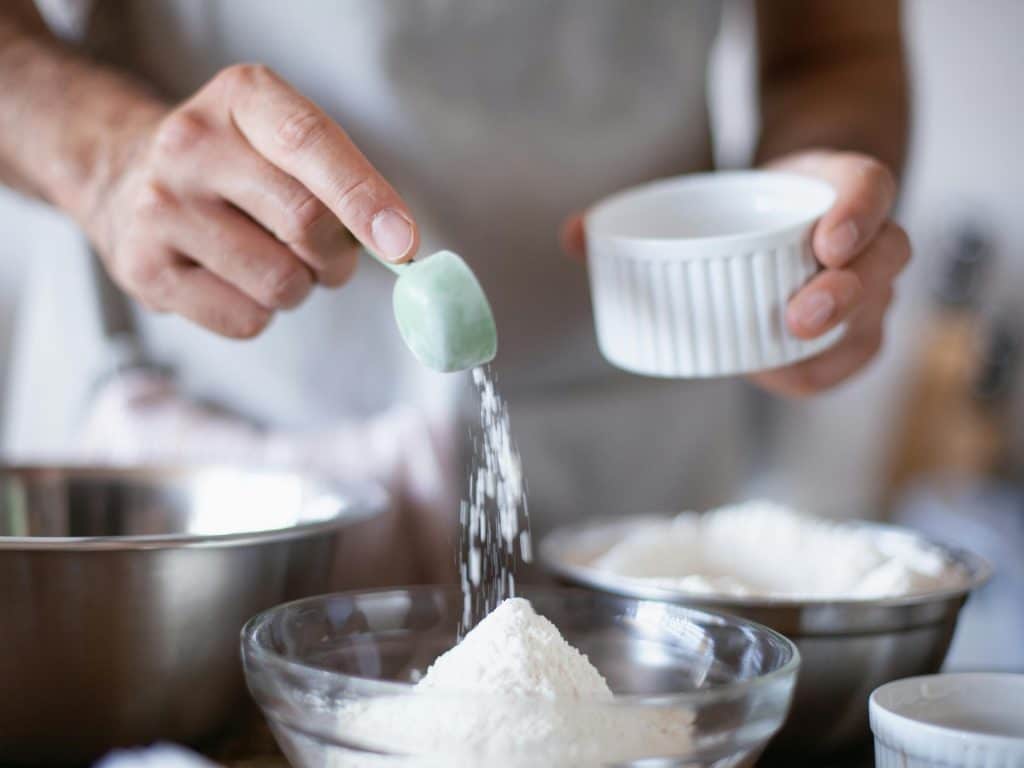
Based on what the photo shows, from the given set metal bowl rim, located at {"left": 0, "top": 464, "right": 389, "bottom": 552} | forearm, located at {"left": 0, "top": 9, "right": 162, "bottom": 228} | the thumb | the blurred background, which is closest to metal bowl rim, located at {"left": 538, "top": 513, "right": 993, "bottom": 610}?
metal bowl rim, located at {"left": 0, "top": 464, "right": 389, "bottom": 552}

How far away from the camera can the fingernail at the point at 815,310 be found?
0.63m

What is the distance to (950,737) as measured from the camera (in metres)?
0.42

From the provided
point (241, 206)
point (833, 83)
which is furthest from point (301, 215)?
point (833, 83)

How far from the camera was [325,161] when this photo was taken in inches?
20.8

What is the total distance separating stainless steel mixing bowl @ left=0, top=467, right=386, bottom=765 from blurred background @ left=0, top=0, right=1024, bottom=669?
1363 millimetres

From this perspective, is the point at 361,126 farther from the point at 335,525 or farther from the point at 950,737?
the point at 950,737

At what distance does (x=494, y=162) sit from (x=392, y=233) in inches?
14.3

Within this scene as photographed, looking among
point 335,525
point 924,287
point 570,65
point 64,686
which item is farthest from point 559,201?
point 924,287

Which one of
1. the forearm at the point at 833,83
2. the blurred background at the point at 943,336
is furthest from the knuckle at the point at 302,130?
the blurred background at the point at 943,336

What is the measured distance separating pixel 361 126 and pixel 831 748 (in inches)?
20.2

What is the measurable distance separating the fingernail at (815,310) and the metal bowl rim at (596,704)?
0.17 m

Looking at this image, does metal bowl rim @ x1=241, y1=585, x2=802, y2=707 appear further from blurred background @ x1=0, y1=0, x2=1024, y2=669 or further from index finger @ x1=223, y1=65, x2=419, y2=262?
blurred background @ x1=0, y1=0, x2=1024, y2=669

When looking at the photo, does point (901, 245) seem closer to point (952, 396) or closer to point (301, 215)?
point (301, 215)

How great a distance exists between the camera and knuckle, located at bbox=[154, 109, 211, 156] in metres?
0.58
